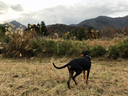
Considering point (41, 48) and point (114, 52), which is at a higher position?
Result: point (41, 48)

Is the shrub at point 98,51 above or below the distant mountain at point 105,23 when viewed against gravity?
below

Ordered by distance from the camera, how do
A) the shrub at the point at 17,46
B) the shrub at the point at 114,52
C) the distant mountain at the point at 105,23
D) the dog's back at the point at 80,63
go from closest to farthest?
the dog's back at the point at 80,63 → the shrub at the point at 114,52 → the shrub at the point at 17,46 → the distant mountain at the point at 105,23

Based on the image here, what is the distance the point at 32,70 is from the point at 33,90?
4.30 feet

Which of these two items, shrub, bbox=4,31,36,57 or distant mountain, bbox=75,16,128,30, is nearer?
shrub, bbox=4,31,36,57

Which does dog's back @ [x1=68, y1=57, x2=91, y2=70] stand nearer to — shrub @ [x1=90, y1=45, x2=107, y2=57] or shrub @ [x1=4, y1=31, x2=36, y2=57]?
shrub @ [x1=90, y1=45, x2=107, y2=57]

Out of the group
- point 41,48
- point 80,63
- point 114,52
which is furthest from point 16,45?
point 114,52

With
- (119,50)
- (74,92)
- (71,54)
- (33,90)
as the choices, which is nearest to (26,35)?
(71,54)

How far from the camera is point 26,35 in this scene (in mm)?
6551

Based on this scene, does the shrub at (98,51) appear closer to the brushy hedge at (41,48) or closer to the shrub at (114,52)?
the brushy hedge at (41,48)

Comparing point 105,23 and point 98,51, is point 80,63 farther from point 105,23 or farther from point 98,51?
point 105,23

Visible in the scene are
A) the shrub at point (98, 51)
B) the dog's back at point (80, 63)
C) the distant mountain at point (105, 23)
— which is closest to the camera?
the dog's back at point (80, 63)

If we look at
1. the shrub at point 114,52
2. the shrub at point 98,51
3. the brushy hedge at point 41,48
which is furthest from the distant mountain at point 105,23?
the shrub at point 114,52

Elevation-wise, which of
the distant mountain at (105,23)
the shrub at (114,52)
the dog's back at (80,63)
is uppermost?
the distant mountain at (105,23)

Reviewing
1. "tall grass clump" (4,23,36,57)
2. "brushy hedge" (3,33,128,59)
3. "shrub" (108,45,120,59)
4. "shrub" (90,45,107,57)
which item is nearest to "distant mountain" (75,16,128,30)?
"brushy hedge" (3,33,128,59)
